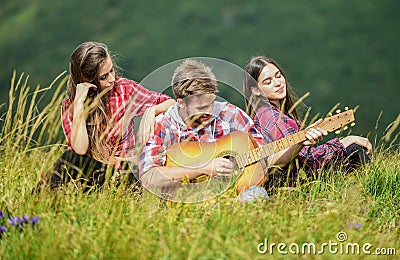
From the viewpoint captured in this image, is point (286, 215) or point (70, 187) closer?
point (286, 215)

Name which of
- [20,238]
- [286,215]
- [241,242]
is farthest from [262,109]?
[20,238]

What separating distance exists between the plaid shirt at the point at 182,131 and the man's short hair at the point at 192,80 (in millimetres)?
137

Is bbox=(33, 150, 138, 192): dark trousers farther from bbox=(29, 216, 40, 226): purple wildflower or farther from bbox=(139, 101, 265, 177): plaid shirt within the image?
bbox=(29, 216, 40, 226): purple wildflower

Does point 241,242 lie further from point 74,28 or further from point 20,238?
point 74,28

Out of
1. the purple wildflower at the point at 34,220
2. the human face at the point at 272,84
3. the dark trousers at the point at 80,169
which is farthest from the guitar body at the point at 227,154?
the purple wildflower at the point at 34,220

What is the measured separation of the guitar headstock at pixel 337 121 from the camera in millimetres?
3551

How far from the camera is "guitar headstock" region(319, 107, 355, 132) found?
3551 mm

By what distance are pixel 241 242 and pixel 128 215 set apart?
56 centimetres

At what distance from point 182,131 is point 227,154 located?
0.25 m

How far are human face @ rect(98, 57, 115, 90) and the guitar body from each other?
52 cm

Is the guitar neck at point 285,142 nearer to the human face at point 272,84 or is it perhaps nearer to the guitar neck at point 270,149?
the guitar neck at point 270,149

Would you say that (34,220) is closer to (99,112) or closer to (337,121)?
(99,112)

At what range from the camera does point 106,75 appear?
373cm

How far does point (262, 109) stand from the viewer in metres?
3.91
